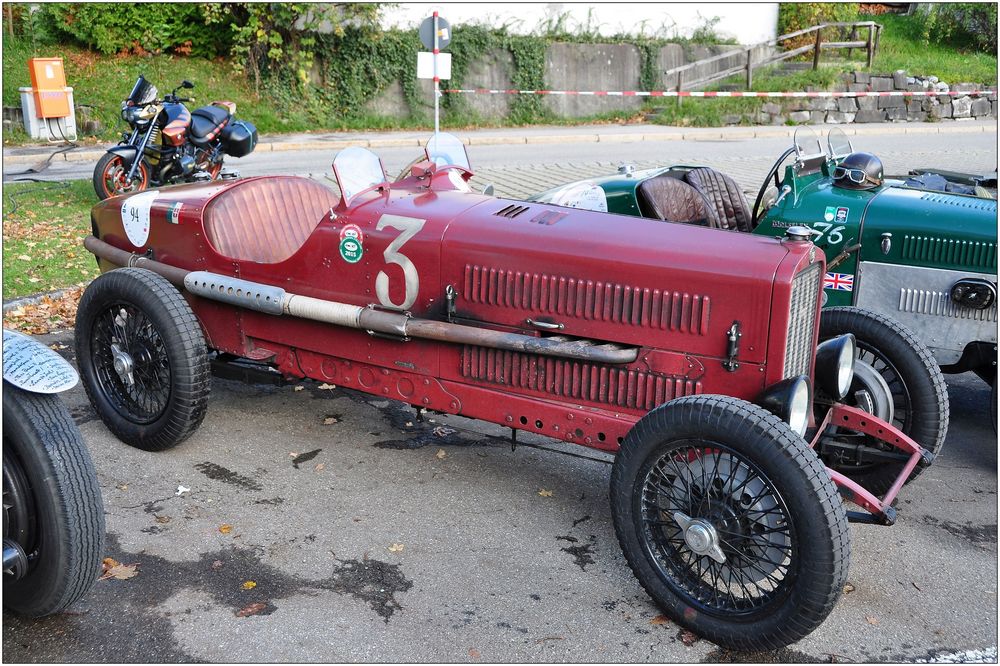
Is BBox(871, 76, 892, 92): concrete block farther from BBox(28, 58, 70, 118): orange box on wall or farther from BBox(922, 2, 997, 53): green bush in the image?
BBox(28, 58, 70, 118): orange box on wall

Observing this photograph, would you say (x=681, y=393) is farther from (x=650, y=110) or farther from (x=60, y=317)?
(x=650, y=110)

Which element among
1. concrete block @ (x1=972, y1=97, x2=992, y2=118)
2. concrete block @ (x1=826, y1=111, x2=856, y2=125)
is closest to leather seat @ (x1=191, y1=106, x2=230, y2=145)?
concrete block @ (x1=826, y1=111, x2=856, y2=125)

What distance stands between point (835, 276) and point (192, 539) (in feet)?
12.9

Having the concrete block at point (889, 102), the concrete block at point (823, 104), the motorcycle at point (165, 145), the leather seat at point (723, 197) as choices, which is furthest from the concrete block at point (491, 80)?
the leather seat at point (723, 197)

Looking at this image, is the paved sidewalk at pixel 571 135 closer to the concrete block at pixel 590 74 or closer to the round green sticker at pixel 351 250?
the concrete block at pixel 590 74

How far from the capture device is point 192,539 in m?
3.96

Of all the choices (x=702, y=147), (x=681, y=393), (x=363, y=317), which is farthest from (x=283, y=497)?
(x=702, y=147)

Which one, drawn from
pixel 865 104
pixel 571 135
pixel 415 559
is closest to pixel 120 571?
Result: pixel 415 559

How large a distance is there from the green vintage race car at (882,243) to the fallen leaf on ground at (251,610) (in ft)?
Result: 9.46

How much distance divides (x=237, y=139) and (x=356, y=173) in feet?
21.1

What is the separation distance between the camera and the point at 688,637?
3.41m

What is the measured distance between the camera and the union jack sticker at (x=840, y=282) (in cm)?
557

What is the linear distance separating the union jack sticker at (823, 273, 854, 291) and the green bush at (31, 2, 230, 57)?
661 inches

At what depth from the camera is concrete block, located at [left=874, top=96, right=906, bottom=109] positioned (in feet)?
69.4
